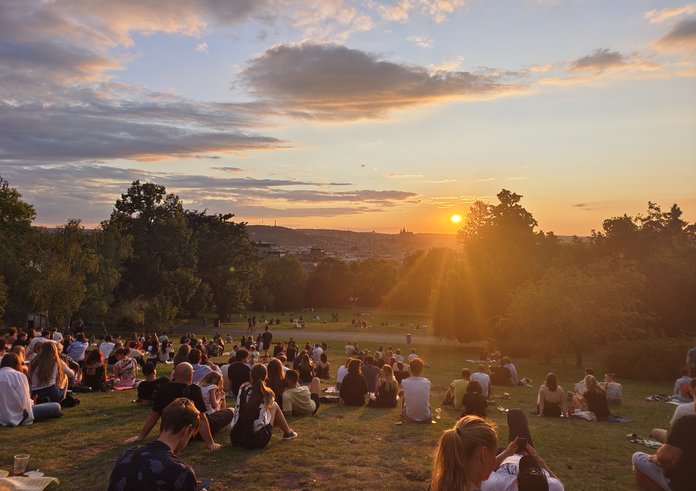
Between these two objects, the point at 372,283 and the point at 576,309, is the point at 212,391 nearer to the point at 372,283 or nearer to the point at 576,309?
the point at 576,309

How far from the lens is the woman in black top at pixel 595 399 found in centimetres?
1356

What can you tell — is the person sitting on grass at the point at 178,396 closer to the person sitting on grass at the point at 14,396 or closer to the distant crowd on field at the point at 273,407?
the distant crowd on field at the point at 273,407

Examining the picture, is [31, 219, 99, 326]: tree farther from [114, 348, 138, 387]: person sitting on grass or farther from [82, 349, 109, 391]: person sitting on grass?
[82, 349, 109, 391]: person sitting on grass

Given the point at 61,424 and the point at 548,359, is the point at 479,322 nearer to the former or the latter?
the point at 548,359

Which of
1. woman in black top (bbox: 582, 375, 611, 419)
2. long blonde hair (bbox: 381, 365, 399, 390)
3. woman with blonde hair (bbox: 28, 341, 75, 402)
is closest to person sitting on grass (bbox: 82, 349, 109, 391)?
woman with blonde hair (bbox: 28, 341, 75, 402)

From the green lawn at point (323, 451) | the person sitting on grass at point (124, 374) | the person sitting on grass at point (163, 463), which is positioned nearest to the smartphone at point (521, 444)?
the green lawn at point (323, 451)

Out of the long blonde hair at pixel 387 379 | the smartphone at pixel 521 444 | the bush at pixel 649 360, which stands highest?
the smartphone at pixel 521 444

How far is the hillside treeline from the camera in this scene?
32750 millimetres

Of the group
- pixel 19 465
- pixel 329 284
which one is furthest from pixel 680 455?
pixel 329 284

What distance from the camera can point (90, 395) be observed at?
13.4m

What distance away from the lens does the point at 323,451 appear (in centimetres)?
875

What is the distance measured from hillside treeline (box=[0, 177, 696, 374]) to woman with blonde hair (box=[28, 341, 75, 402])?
27.3 meters

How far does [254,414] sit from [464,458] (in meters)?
5.48

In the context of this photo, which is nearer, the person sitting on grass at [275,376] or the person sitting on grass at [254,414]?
the person sitting on grass at [254,414]
